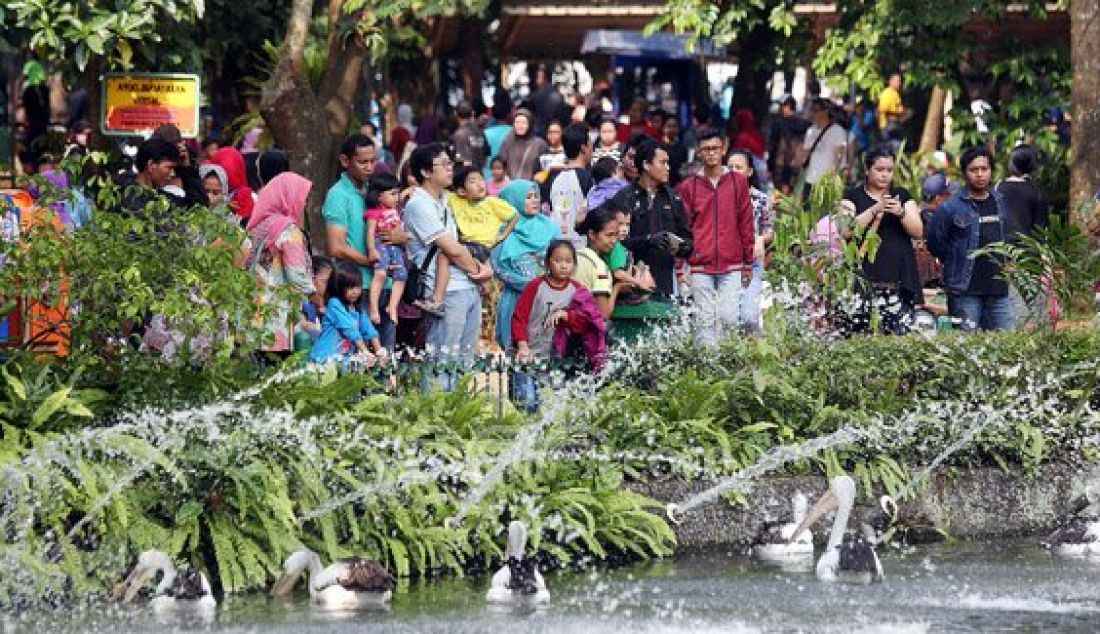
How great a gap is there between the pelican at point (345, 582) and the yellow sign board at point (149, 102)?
6.05 metres

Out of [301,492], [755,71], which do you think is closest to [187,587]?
[301,492]

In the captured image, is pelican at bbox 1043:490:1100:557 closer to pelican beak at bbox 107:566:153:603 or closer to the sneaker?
the sneaker

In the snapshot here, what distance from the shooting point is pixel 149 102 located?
51.6ft

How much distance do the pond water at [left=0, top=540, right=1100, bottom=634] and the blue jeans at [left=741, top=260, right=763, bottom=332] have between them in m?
3.66

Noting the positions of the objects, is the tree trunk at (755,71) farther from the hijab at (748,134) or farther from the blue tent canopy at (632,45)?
the blue tent canopy at (632,45)

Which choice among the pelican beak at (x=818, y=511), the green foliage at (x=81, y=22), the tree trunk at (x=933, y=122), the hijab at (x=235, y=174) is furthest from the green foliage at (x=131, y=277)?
the tree trunk at (x=933, y=122)

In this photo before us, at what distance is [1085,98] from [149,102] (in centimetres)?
621

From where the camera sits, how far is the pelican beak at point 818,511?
448 inches

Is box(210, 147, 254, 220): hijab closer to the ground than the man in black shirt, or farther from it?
farther from it

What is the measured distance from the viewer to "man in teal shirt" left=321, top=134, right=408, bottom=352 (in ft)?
47.6

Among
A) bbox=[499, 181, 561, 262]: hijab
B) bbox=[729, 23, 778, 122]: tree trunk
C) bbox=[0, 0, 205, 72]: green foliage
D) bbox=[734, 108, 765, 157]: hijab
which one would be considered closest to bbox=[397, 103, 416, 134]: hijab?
bbox=[729, 23, 778, 122]: tree trunk

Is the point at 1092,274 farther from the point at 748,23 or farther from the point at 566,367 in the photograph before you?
the point at 748,23

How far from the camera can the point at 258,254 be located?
13.2 metres

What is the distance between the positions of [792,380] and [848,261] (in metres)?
2.26
